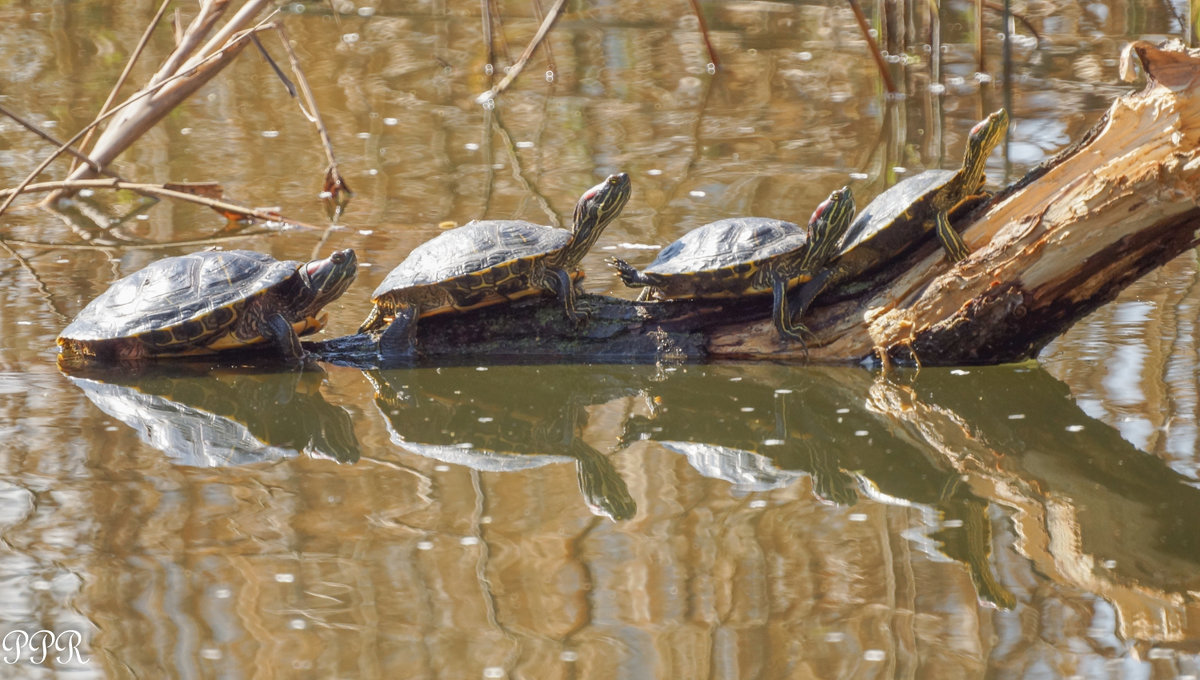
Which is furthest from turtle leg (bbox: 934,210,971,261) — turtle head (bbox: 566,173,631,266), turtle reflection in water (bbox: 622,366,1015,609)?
turtle head (bbox: 566,173,631,266)

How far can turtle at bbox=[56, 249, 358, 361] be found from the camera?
527 centimetres

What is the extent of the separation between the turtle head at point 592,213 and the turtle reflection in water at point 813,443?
71 centimetres

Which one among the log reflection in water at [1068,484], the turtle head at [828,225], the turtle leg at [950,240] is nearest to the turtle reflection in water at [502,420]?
the turtle head at [828,225]

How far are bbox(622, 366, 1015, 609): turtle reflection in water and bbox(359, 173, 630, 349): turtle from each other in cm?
70

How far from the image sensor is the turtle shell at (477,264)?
5227mm

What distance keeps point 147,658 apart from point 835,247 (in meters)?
3.19

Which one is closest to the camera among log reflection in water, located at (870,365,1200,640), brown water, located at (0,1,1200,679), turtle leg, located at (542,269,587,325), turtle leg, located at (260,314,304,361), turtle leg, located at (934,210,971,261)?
brown water, located at (0,1,1200,679)

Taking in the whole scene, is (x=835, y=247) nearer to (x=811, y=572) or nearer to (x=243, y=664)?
(x=811, y=572)

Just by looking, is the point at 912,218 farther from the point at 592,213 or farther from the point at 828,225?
the point at 592,213

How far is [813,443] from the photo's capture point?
469cm

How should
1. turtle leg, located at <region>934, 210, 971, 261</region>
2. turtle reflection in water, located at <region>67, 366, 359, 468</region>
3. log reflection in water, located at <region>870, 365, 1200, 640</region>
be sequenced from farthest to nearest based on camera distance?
turtle leg, located at <region>934, 210, 971, 261</region> < turtle reflection in water, located at <region>67, 366, 359, 468</region> < log reflection in water, located at <region>870, 365, 1200, 640</region>

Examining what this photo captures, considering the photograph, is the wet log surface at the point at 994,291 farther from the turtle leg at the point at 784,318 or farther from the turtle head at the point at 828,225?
the turtle head at the point at 828,225

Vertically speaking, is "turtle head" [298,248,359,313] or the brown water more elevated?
"turtle head" [298,248,359,313]

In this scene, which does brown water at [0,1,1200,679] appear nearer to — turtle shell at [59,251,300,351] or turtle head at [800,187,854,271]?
turtle shell at [59,251,300,351]
